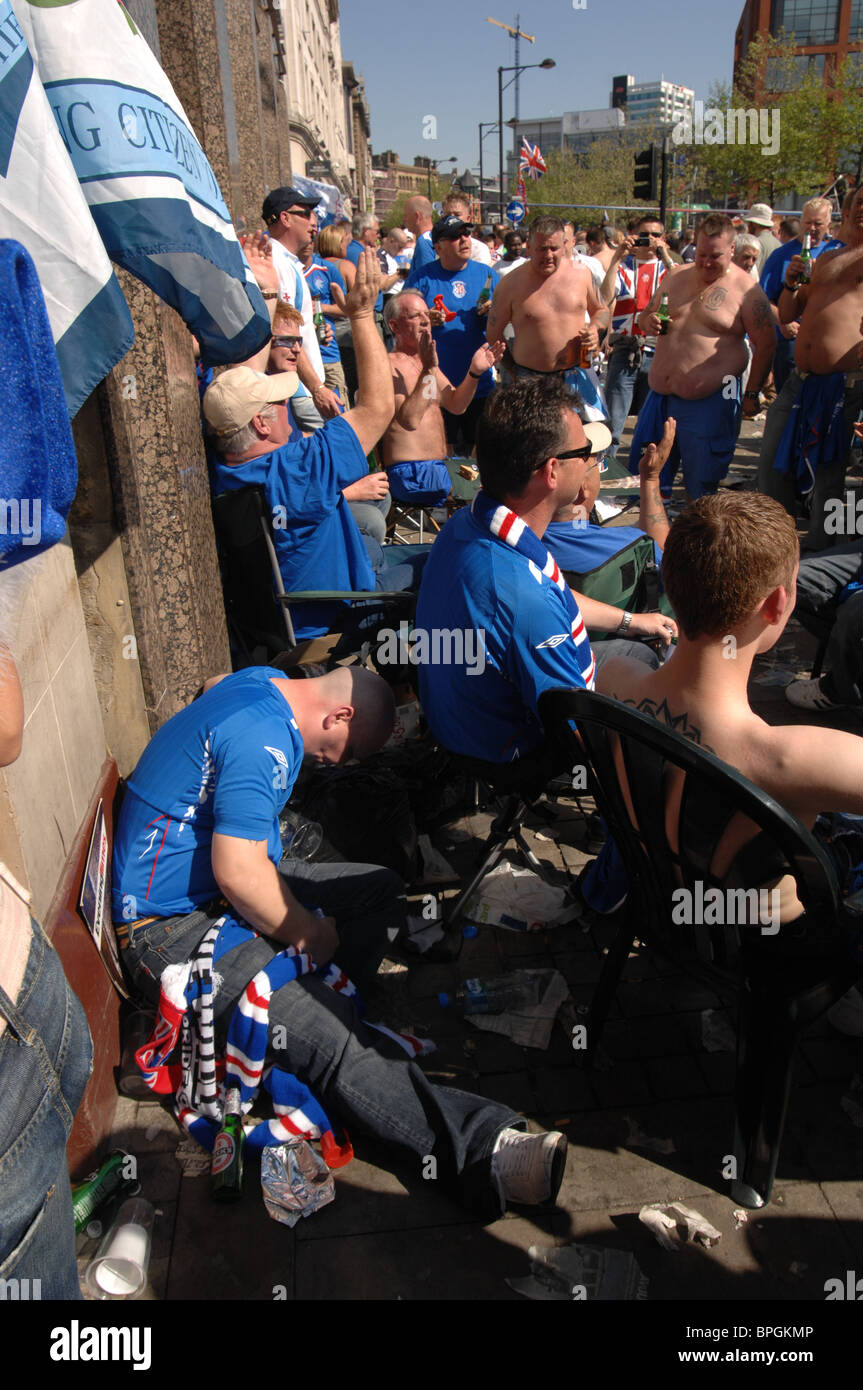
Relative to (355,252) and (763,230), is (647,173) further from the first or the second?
(355,252)

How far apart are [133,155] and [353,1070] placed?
78.5 inches

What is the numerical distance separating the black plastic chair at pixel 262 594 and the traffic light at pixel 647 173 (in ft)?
34.8

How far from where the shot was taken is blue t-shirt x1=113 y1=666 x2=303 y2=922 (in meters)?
2.25

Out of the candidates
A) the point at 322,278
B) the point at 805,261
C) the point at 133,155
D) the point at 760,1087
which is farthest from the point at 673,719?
the point at 322,278

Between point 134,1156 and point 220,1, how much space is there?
8350mm

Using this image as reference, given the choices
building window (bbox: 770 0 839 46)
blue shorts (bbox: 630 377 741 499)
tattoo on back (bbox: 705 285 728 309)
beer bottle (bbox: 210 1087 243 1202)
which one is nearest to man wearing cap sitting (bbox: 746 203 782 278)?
tattoo on back (bbox: 705 285 728 309)

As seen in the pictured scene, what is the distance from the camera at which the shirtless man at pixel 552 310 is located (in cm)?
660

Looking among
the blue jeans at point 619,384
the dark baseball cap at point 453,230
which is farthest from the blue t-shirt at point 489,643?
the blue jeans at point 619,384

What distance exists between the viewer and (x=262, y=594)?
13.1 ft

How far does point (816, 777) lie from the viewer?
5.76 feet

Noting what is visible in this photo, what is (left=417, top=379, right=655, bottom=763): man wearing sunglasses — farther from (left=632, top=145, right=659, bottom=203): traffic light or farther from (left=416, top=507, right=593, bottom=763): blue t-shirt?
(left=632, top=145, right=659, bottom=203): traffic light
